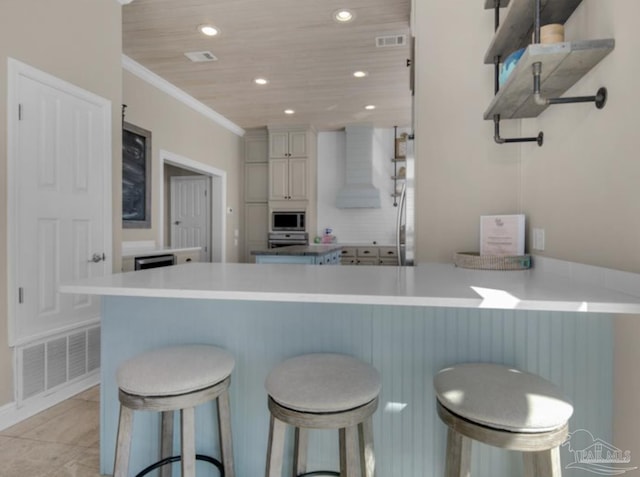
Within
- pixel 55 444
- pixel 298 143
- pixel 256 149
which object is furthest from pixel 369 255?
pixel 55 444

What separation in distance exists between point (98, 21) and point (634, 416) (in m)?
3.68

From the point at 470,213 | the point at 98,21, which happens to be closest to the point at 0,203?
the point at 98,21

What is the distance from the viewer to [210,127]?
529 cm

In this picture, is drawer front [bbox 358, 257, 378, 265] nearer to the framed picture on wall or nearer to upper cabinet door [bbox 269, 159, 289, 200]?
upper cabinet door [bbox 269, 159, 289, 200]

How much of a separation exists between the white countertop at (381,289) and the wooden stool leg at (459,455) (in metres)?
0.40

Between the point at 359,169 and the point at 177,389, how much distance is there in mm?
5318

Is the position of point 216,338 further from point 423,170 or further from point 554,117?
point 554,117

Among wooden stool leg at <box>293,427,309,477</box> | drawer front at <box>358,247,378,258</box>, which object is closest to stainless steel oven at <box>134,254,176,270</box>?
wooden stool leg at <box>293,427,309,477</box>

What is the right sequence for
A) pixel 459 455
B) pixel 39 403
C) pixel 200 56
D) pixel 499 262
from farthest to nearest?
pixel 200 56
pixel 39 403
pixel 499 262
pixel 459 455

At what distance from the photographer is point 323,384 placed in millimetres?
1100

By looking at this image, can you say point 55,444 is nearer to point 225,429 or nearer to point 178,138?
point 225,429

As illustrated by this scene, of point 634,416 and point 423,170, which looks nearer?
point 634,416

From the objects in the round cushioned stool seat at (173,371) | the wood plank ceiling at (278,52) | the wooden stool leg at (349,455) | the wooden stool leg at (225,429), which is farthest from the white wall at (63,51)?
the wooden stool leg at (349,455)

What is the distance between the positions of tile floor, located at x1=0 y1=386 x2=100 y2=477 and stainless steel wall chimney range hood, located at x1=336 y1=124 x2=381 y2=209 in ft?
15.0
